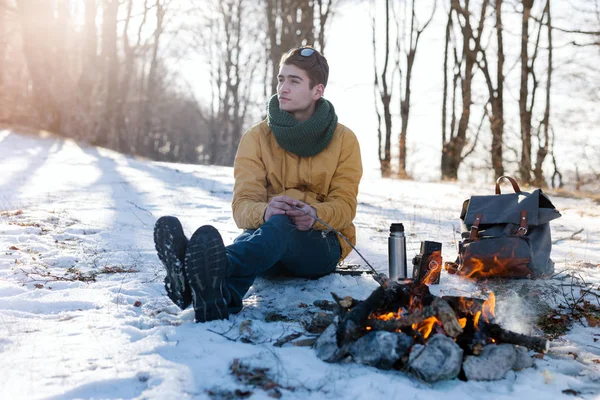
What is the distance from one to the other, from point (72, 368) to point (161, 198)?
5808 millimetres

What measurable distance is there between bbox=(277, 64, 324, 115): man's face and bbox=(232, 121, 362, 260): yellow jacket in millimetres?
268

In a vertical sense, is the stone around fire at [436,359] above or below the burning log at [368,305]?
below

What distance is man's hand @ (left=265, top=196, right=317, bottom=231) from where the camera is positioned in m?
3.12

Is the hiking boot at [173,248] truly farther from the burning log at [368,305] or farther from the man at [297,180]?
the burning log at [368,305]

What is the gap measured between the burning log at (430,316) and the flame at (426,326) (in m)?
0.04

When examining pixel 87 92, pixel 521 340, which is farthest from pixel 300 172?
pixel 87 92

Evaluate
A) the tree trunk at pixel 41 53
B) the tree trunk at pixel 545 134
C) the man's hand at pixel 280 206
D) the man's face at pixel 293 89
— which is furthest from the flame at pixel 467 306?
the tree trunk at pixel 41 53

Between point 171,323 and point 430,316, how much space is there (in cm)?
132

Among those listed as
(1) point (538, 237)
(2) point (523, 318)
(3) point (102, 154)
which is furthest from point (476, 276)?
(3) point (102, 154)

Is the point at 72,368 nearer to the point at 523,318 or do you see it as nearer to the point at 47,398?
the point at 47,398

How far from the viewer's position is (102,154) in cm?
1525

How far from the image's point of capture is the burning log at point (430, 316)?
2262 mm

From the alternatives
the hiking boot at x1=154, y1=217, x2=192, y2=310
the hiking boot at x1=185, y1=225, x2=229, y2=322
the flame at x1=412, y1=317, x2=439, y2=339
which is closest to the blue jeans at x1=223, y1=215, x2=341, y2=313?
the hiking boot at x1=185, y1=225, x2=229, y2=322

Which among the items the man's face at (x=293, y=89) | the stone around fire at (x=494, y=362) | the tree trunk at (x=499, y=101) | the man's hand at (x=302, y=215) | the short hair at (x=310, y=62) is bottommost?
the stone around fire at (x=494, y=362)
